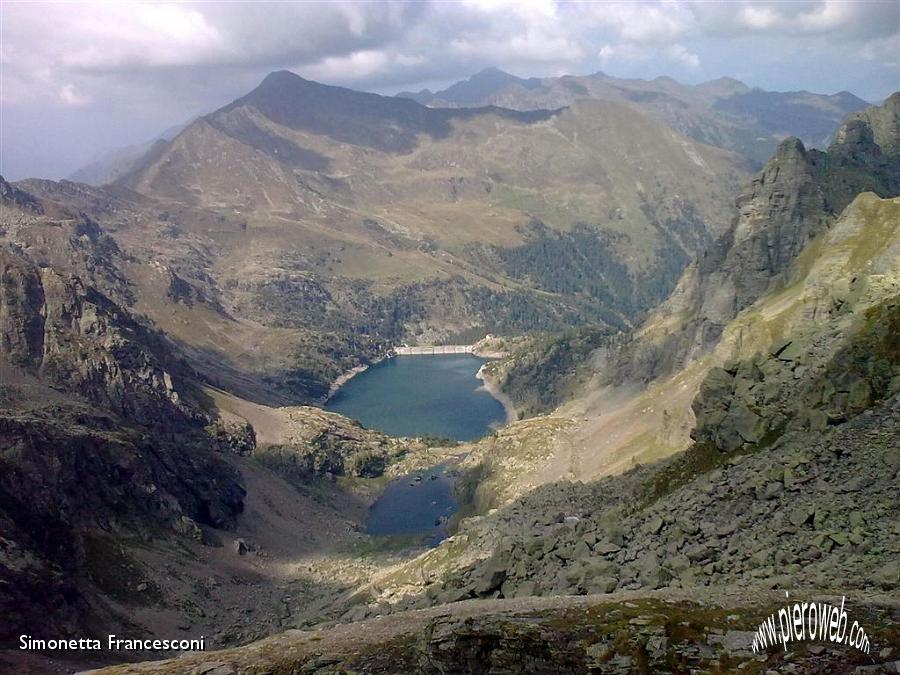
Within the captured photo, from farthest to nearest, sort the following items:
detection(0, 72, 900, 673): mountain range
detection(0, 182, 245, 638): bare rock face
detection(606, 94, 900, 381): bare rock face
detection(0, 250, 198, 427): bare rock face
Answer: detection(0, 250, 198, 427): bare rock face
detection(606, 94, 900, 381): bare rock face
detection(0, 182, 245, 638): bare rock face
detection(0, 72, 900, 673): mountain range

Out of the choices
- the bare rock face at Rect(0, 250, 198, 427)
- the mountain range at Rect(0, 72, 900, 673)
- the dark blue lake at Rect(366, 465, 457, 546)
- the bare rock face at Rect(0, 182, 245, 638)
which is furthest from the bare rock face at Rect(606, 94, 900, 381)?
the bare rock face at Rect(0, 250, 198, 427)

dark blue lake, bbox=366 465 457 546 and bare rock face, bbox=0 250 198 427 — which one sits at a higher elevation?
bare rock face, bbox=0 250 198 427

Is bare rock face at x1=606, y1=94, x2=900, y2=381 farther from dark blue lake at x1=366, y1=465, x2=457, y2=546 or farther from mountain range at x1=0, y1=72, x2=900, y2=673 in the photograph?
dark blue lake at x1=366, y1=465, x2=457, y2=546

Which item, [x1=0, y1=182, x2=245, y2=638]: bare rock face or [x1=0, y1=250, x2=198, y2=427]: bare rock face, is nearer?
[x1=0, y1=182, x2=245, y2=638]: bare rock face

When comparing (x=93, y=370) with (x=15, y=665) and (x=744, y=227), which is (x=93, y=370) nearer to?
(x=15, y=665)

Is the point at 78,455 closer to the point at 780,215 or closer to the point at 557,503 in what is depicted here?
the point at 557,503

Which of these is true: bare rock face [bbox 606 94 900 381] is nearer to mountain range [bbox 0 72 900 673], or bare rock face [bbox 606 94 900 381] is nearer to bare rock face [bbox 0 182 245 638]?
mountain range [bbox 0 72 900 673]

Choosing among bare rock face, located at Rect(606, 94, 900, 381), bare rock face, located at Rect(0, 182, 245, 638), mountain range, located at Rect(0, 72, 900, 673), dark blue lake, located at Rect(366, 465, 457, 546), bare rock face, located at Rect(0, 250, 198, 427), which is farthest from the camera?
dark blue lake, located at Rect(366, 465, 457, 546)

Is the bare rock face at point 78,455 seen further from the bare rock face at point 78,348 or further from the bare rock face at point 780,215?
the bare rock face at point 780,215

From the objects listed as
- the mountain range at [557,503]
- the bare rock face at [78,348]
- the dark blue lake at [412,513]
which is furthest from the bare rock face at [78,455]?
the dark blue lake at [412,513]

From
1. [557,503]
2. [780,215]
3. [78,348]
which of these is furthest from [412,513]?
[780,215]

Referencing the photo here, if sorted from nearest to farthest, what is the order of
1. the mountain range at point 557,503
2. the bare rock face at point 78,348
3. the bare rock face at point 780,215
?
1. the mountain range at point 557,503
2. the bare rock face at point 780,215
3. the bare rock face at point 78,348
